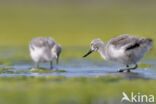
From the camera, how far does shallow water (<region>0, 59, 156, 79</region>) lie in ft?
50.9

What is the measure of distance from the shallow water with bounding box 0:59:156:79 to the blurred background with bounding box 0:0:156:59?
239 centimetres

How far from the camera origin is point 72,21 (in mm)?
40406

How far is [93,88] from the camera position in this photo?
513 inches

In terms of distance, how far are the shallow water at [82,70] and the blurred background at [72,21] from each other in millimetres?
2391

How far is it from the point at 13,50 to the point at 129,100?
43.4 feet

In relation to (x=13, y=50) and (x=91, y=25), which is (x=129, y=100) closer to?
(x=13, y=50)

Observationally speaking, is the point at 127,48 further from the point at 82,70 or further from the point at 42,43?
the point at 42,43

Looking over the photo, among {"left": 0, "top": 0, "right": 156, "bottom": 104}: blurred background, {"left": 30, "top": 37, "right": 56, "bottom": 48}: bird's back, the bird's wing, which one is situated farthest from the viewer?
{"left": 30, "top": 37, "right": 56, "bottom": 48}: bird's back

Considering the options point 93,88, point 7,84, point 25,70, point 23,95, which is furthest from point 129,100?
point 25,70

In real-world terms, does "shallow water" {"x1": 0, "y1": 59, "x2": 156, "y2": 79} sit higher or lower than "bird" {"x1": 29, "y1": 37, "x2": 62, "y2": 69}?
lower

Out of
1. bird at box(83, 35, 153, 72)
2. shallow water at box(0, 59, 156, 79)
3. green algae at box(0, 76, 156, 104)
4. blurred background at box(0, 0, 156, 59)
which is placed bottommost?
green algae at box(0, 76, 156, 104)

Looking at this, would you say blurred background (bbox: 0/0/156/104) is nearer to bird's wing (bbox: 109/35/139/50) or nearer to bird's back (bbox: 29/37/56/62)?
bird's back (bbox: 29/37/56/62)

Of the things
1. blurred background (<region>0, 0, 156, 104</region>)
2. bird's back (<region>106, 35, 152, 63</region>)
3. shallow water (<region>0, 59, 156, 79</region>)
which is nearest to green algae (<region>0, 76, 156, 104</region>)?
blurred background (<region>0, 0, 156, 104</region>)

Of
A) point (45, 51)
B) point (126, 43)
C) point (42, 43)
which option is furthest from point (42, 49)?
point (126, 43)
